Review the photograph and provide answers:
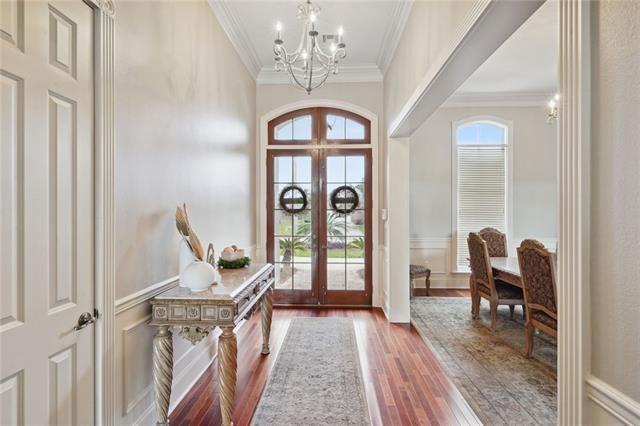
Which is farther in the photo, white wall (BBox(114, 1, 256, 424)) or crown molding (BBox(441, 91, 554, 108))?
crown molding (BBox(441, 91, 554, 108))

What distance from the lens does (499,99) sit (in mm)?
6066

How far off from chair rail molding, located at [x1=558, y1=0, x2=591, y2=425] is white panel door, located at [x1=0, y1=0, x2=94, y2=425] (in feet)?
6.30

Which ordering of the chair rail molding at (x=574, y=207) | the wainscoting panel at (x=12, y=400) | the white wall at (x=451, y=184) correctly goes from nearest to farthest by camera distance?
the chair rail molding at (x=574, y=207) → the wainscoting panel at (x=12, y=400) → the white wall at (x=451, y=184)

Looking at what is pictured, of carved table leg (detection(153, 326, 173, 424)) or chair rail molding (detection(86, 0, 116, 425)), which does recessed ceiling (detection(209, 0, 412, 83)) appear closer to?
chair rail molding (detection(86, 0, 116, 425))

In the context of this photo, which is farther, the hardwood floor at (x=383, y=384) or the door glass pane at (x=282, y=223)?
the door glass pane at (x=282, y=223)

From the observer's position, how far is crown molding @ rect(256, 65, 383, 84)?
198 inches

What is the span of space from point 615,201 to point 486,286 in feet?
11.8

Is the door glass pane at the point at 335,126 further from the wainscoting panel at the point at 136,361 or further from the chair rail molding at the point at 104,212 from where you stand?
the chair rail molding at the point at 104,212

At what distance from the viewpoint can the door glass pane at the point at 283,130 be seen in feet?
17.2

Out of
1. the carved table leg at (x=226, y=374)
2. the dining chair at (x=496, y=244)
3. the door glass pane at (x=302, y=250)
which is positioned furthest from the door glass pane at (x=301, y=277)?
the carved table leg at (x=226, y=374)

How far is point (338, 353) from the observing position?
11.4 ft

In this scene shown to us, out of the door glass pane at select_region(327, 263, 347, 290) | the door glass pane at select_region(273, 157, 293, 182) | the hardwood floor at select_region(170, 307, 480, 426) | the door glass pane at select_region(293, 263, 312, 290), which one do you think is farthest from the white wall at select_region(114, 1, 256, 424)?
the door glass pane at select_region(327, 263, 347, 290)

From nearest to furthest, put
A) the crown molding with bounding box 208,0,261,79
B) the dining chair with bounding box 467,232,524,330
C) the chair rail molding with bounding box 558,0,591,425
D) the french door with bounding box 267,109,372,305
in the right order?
the chair rail molding with bounding box 558,0,591,425 → the crown molding with bounding box 208,0,261,79 → the dining chair with bounding box 467,232,524,330 → the french door with bounding box 267,109,372,305

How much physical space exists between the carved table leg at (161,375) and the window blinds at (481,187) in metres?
5.29
